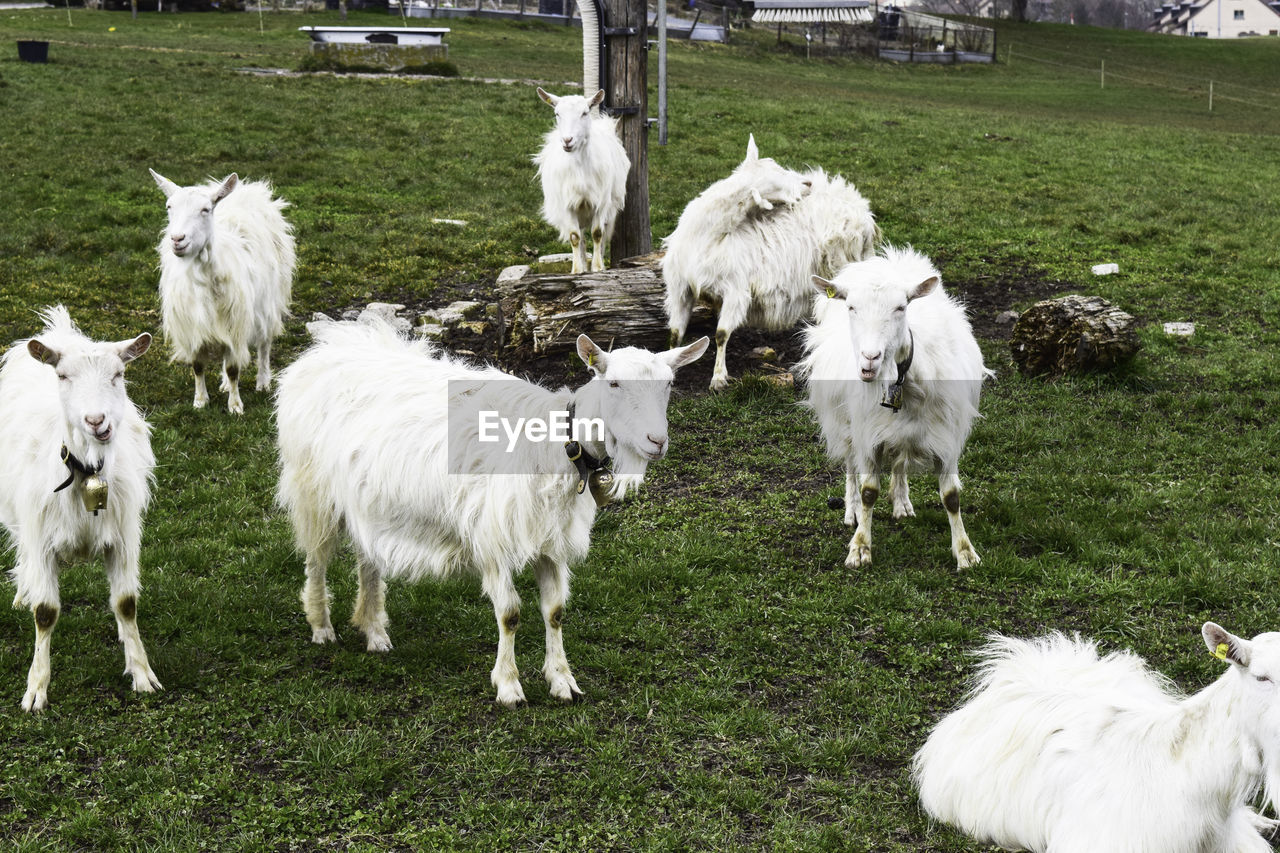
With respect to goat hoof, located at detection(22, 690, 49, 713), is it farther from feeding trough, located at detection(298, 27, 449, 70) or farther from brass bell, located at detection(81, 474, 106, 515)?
feeding trough, located at detection(298, 27, 449, 70)

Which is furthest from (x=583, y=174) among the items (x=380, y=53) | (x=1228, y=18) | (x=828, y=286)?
(x=1228, y=18)

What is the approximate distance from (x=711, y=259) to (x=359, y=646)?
5332 millimetres

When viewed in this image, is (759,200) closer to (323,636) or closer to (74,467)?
(323,636)

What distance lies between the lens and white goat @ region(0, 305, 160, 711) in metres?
5.25

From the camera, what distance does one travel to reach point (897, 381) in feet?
Result: 22.1

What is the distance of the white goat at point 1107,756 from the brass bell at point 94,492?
402 cm

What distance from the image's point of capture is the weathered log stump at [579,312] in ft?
33.8

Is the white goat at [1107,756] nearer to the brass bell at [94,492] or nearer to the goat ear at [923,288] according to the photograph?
the goat ear at [923,288]

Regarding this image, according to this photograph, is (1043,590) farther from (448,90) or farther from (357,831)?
(448,90)

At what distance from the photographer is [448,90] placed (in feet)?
78.2

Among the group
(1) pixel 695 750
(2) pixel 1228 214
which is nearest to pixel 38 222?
(1) pixel 695 750

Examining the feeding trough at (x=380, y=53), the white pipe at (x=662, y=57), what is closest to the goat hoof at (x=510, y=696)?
the white pipe at (x=662, y=57)

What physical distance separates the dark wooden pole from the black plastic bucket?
717 inches

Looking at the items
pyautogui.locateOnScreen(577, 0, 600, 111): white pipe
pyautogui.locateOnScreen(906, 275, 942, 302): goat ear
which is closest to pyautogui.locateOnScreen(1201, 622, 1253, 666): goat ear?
pyautogui.locateOnScreen(906, 275, 942, 302): goat ear
